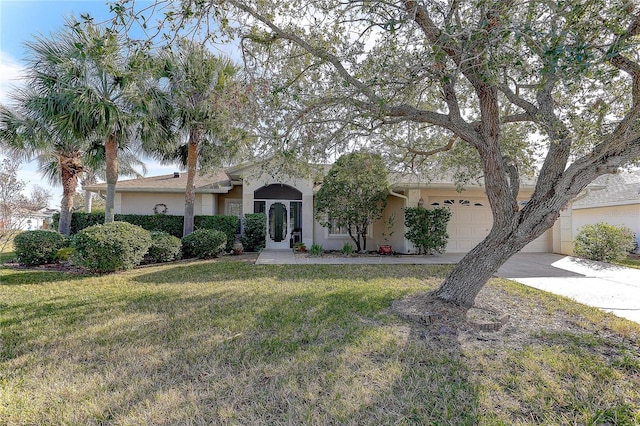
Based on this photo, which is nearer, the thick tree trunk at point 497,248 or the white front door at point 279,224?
the thick tree trunk at point 497,248

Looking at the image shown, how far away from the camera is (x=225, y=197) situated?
16.5 m

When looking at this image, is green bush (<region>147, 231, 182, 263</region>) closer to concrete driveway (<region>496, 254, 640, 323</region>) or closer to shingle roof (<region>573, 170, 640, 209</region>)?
concrete driveway (<region>496, 254, 640, 323</region>)

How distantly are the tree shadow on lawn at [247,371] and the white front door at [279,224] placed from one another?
32.9 ft

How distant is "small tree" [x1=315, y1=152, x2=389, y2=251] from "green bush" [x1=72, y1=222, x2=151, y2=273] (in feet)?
22.8

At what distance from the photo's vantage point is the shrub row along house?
14305 mm

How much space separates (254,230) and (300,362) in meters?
11.0

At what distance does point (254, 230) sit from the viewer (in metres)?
14.4

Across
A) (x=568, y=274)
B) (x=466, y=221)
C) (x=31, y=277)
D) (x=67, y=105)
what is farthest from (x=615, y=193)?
(x=31, y=277)

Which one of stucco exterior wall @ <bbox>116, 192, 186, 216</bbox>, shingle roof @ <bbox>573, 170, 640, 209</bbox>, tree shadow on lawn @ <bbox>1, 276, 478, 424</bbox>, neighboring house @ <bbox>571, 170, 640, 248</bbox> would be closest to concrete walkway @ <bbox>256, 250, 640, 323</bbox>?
tree shadow on lawn @ <bbox>1, 276, 478, 424</bbox>

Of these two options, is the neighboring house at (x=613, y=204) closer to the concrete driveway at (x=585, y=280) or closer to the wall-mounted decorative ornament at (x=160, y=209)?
the concrete driveway at (x=585, y=280)

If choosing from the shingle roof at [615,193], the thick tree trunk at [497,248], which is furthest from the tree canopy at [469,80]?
the shingle roof at [615,193]

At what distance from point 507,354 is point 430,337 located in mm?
948

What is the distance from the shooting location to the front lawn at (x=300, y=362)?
2805mm

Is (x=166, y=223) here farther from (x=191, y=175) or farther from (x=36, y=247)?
(x=36, y=247)
